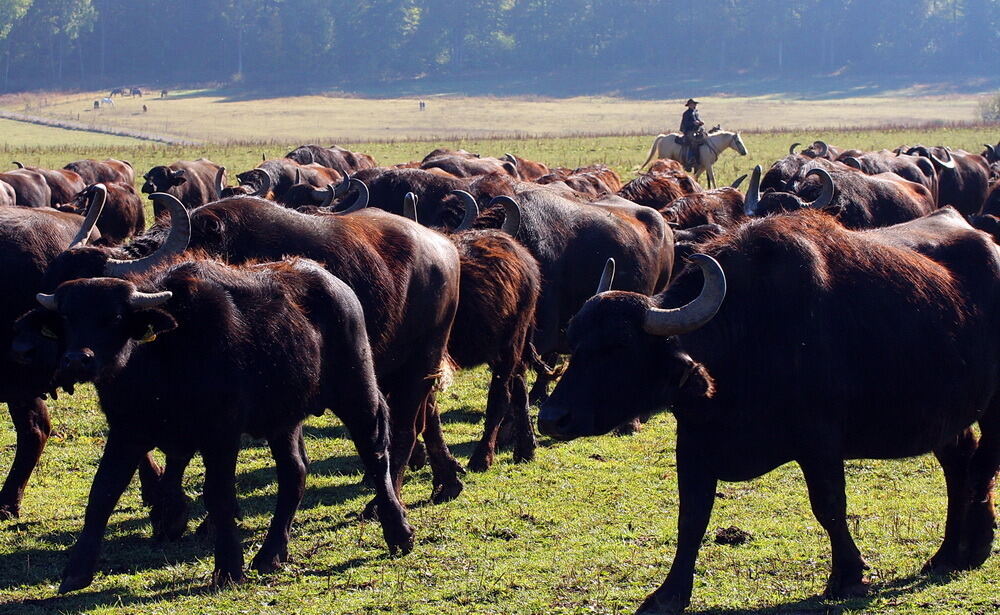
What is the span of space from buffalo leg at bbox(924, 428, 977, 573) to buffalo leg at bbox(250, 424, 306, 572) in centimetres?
349

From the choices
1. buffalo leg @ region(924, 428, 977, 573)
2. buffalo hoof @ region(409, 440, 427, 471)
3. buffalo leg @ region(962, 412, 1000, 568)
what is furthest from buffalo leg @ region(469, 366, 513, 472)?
buffalo leg @ region(962, 412, 1000, 568)

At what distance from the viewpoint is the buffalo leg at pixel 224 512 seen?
20.7ft

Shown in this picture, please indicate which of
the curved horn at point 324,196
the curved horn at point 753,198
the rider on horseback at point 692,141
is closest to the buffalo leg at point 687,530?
the curved horn at point 753,198

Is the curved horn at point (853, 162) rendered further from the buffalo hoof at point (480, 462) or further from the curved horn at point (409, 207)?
the buffalo hoof at point (480, 462)

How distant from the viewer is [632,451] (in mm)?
9492

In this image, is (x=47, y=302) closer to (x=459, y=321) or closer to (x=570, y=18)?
(x=459, y=321)

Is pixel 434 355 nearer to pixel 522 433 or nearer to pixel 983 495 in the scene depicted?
pixel 522 433

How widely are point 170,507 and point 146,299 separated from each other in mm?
1884

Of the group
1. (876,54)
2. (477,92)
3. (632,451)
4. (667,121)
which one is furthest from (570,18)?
(632,451)

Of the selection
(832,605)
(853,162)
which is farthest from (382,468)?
(853,162)

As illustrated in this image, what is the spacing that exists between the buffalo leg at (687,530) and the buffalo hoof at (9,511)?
167 inches

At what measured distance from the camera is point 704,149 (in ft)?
116

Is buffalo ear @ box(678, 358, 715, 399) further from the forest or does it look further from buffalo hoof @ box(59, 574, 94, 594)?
the forest

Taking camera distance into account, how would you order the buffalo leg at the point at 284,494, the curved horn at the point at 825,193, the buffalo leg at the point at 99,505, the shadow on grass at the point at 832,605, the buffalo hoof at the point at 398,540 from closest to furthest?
the shadow on grass at the point at 832,605
the buffalo leg at the point at 99,505
the buffalo leg at the point at 284,494
the buffalo hoof at the point at 398,540
the curved horn at the point at 825,193
